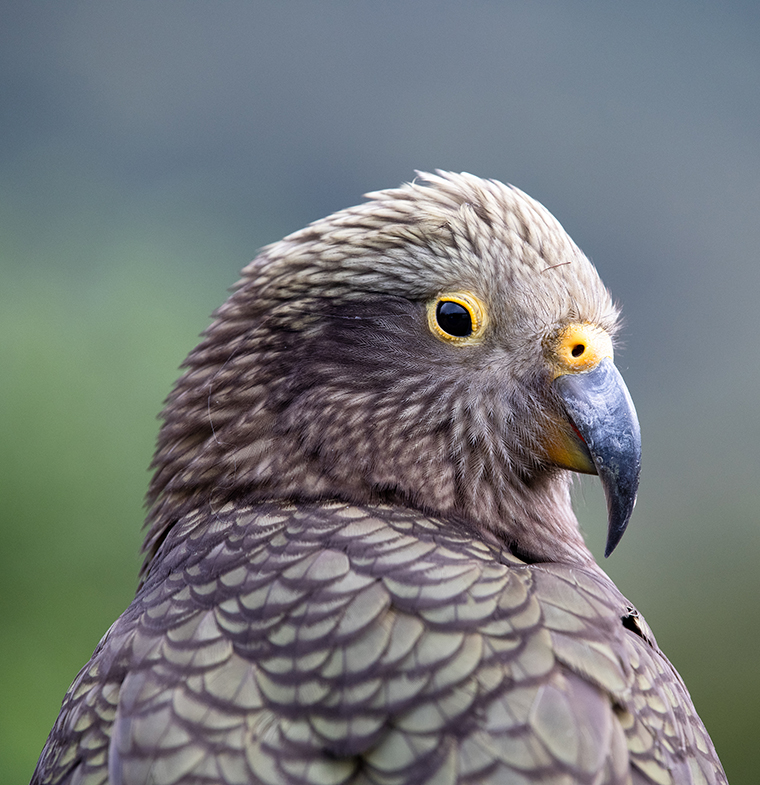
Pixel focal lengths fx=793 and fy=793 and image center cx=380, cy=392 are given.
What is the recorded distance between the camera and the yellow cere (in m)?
1.76

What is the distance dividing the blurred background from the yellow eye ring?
2972 mm

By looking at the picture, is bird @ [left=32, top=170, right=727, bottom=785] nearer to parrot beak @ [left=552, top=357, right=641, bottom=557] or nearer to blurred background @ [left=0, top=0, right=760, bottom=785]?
parrot beak @ [left=552, top=357, right=641, bottom=557]

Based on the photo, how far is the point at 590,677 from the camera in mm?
1293

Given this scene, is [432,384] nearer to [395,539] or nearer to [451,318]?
[451,318]

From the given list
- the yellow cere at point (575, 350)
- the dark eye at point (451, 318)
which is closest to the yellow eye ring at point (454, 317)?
the dark eye at point (451, 318)

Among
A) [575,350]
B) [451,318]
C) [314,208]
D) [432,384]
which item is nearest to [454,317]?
[451,318]

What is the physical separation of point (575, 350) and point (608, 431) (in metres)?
0.20

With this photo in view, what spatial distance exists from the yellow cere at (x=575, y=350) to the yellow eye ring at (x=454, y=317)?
0.58ft

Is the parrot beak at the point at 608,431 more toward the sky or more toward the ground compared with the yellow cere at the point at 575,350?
more toward the ground

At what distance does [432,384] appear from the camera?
69.7 inches

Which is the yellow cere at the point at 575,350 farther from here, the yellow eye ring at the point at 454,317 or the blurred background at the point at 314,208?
the blurred background at the point at 314,208

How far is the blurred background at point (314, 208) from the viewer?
468cm

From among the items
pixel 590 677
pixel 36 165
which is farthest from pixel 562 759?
pixel 36 165

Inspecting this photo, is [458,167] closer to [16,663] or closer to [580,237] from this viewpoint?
[580,237]
